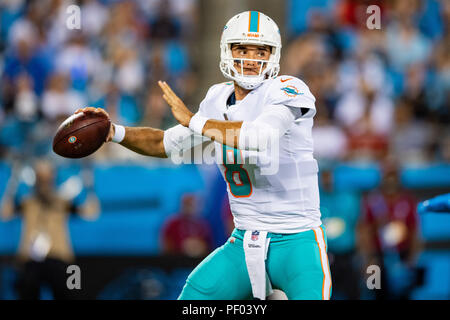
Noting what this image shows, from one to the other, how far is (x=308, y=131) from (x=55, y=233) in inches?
143

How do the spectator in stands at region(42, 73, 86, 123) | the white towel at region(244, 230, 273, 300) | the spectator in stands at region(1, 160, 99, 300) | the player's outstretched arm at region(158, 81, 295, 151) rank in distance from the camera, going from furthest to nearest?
the spectator in stands at region(42, 73, 86, 123), the spectator in stands at region(1, 160, 99, 300), the white towel at region(244, 230, 273, 300), the player's outstretched arm at region(158, 81, 295, 151)

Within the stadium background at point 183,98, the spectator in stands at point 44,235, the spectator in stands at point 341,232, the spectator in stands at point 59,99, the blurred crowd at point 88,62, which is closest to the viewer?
the spectator in stands at point 44,235

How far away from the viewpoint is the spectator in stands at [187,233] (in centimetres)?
738

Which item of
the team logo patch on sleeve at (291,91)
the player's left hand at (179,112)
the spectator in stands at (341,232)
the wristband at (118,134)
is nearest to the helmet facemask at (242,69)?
the team logo patch on sleeve at (291,91)

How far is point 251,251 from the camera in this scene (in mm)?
3859

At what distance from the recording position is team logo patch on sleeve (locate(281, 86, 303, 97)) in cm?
375

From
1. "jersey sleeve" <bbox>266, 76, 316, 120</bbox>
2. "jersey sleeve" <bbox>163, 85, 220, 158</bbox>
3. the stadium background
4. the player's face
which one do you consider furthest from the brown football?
the stadium background

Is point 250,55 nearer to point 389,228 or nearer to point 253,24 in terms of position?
point 253,24

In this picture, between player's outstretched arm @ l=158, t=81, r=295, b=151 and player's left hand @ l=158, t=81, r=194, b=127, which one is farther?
player's left hand @ l=158, t=81, r=194, b=127

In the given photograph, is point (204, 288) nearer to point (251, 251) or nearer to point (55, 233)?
point (251, 251)

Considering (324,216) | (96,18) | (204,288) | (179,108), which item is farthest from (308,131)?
(96,18)

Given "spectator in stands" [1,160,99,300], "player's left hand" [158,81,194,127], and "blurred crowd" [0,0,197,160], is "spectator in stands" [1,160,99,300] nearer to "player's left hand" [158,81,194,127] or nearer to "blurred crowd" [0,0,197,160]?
"blurred crowd" [0,0,197,160]

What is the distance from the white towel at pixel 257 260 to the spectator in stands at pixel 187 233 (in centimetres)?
347

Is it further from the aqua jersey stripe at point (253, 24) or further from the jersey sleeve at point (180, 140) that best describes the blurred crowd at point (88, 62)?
the aqua jersey stripe at point (253, 24)
